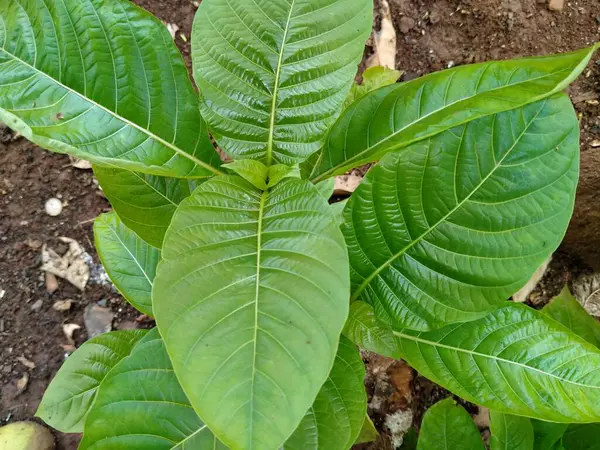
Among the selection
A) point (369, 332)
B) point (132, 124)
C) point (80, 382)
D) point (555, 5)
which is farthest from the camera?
point (555, 5)

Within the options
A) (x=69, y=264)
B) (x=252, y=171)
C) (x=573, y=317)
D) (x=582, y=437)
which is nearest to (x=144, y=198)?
(x=252, y=171)

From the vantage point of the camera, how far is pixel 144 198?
1325 millimetres

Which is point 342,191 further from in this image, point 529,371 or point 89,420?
point 89,420

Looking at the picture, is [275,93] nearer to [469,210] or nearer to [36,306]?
[469,210]

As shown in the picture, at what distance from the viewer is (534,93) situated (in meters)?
0.97

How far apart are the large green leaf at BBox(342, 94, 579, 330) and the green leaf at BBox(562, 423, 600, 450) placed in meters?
1.06

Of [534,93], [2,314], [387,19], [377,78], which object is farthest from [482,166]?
[2,314]

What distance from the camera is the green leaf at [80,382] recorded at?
5.19 feet

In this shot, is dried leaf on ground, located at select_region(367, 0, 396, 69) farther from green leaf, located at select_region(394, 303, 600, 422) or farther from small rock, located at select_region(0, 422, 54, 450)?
small rock, located at select_region(0, 422, 54, 450)

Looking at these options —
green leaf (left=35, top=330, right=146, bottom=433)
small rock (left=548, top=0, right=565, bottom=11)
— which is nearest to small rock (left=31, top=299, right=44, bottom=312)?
green leaf (left=35, top=330, right=146, bottom=433)

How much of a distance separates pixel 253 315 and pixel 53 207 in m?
1.54

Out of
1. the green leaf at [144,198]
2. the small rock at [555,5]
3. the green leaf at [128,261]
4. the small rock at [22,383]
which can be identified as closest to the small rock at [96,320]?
the small rock at [22,383]

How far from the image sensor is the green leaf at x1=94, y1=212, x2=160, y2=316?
1.61 m

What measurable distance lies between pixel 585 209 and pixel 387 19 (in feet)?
3.97
